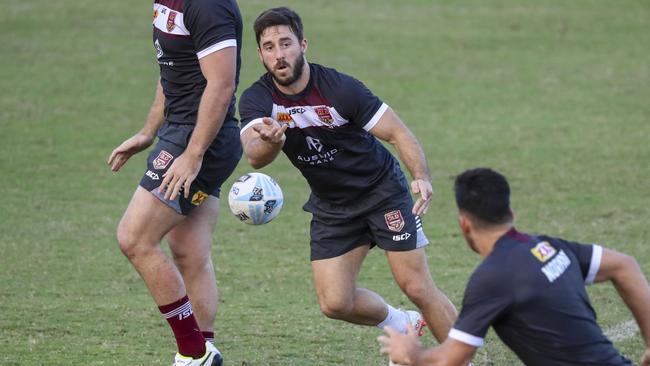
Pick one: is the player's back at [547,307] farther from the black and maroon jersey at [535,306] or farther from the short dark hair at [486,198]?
the short dark hair at [486,198]

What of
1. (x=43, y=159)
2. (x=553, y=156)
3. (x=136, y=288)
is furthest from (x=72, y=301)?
(x=553, y=156)

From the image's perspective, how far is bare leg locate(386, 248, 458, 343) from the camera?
6.90 metres

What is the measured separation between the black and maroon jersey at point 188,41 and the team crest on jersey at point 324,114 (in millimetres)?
547

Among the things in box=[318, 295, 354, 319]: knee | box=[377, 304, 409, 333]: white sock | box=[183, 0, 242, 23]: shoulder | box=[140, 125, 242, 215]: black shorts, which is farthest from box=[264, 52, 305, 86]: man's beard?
box=[377, 304, 409, 333]: white sock

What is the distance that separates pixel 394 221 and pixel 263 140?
1087 millimetres

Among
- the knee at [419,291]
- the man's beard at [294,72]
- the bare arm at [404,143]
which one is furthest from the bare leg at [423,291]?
the man's beard at [294,72]

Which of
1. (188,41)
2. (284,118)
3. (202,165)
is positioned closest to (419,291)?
(284,118)

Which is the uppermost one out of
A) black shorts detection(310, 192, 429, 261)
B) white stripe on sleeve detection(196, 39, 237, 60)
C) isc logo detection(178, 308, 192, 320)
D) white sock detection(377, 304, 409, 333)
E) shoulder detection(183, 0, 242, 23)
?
shoulder detection(183, 0, 242, 23)

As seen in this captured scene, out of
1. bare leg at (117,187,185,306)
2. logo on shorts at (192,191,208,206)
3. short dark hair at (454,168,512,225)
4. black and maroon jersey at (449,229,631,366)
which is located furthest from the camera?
logo on shorts at (192,191,208,206)

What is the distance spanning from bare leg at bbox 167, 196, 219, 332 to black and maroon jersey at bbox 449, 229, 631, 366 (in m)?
2.72

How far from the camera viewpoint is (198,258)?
7391 millimetres

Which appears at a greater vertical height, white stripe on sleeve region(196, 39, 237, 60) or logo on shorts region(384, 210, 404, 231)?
white stripe on sleeve region(196, 39, 237, 60)

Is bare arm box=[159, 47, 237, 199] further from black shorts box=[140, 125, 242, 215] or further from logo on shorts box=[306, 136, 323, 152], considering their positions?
logo on shorts box=[306, 136, 323, 152]

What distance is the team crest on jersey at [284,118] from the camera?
685cm
